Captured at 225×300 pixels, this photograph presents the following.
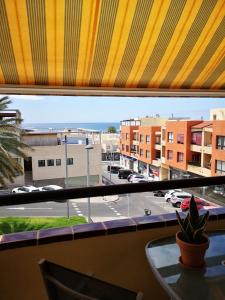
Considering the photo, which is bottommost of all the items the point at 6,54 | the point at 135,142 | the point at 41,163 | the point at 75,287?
the point at 41,163

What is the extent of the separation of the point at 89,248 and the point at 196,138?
53.9 ft

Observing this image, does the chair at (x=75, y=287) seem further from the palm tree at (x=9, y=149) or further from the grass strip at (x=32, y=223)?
the palm tree at (x=9, y=149)

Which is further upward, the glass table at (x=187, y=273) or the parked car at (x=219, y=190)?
the parked car at (x=219, y=190)

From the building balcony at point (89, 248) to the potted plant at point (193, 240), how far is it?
55 cm

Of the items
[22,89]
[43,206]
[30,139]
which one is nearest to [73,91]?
[22,89]

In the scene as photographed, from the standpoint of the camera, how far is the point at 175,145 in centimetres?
1823

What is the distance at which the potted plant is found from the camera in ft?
4.72

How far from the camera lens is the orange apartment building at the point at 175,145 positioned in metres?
14.9

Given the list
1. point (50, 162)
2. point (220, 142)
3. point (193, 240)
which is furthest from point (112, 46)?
point (220, 142)

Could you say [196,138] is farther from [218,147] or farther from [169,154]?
[218,147]

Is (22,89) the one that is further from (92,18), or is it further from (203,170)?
(203,170)

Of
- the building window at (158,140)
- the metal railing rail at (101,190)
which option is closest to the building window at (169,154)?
the building window at (158,140)

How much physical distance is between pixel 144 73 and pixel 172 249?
7.48 feet

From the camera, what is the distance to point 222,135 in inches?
582
